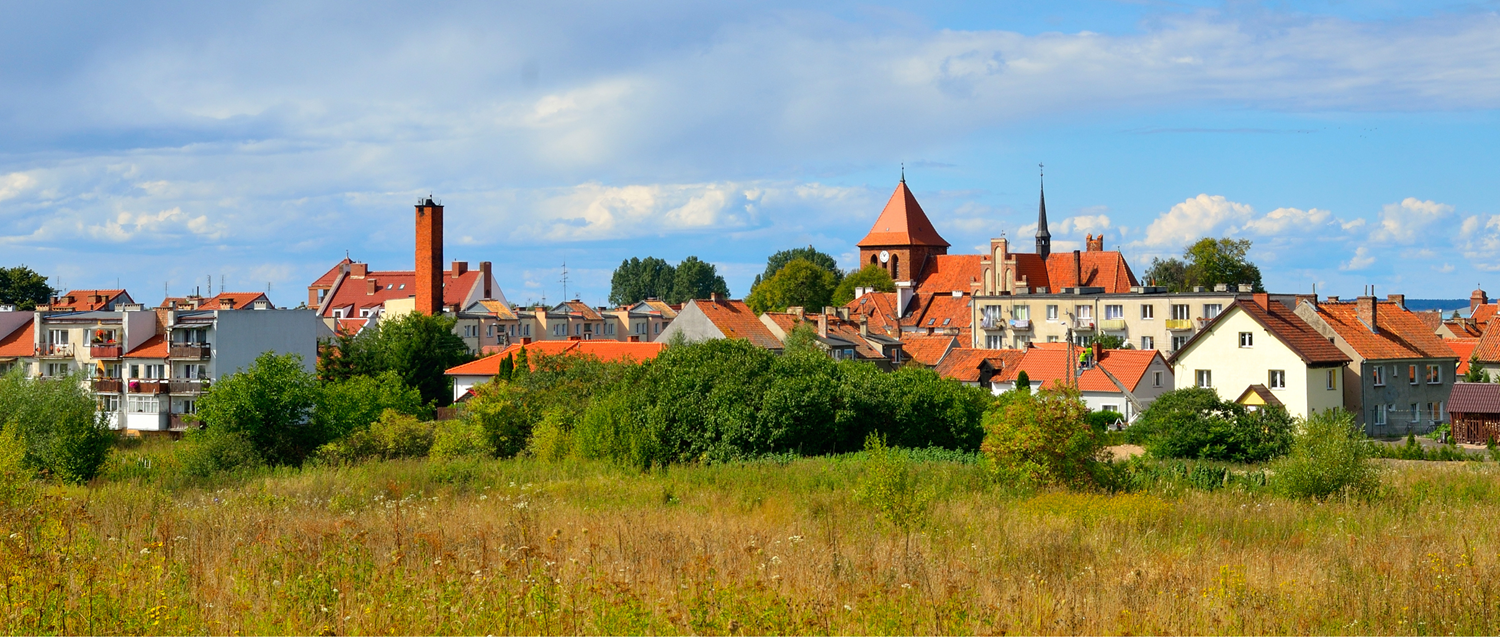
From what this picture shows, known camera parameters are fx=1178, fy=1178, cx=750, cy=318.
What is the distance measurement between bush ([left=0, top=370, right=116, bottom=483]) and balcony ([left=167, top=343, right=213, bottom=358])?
1199 centimetres

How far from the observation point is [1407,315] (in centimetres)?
5528

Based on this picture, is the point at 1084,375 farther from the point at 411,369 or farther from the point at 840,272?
the point at 840,272

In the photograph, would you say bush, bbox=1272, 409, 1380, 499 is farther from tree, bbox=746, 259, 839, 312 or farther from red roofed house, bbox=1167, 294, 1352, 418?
tree, bbox=746, 259, 839, 312

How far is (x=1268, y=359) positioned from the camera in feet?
158

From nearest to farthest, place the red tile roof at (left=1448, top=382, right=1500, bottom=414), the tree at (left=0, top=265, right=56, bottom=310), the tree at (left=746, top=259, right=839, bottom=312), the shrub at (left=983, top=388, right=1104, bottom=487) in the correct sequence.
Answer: the shrub at (left=983, top=388, right=1104, bottom=487)
the red tile roof at (left=1448, top=382, right=1500, bottom=414)
the tree at (left=0, top=265, right=56, bottom=310)
the tree at (left=746, top=259, right=839, bottom=312)

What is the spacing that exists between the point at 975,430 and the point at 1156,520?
18.2 metres

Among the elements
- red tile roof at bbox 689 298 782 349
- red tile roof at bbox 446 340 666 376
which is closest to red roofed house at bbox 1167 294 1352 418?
red tile roof at bbox 689 298 782 349

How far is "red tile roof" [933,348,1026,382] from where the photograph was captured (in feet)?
203

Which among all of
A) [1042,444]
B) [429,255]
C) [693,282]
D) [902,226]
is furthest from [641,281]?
[1042,444]

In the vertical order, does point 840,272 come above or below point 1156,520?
above

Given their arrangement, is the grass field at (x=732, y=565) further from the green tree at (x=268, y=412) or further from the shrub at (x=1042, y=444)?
the green tree at (x=268, y=412)

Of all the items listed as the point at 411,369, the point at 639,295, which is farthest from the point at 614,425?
the point at 639,295

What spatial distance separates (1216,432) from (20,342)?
6028 centimetres

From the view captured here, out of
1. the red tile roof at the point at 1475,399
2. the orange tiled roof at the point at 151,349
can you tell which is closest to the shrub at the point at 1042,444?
the red tile roof at the point at 1475,399
